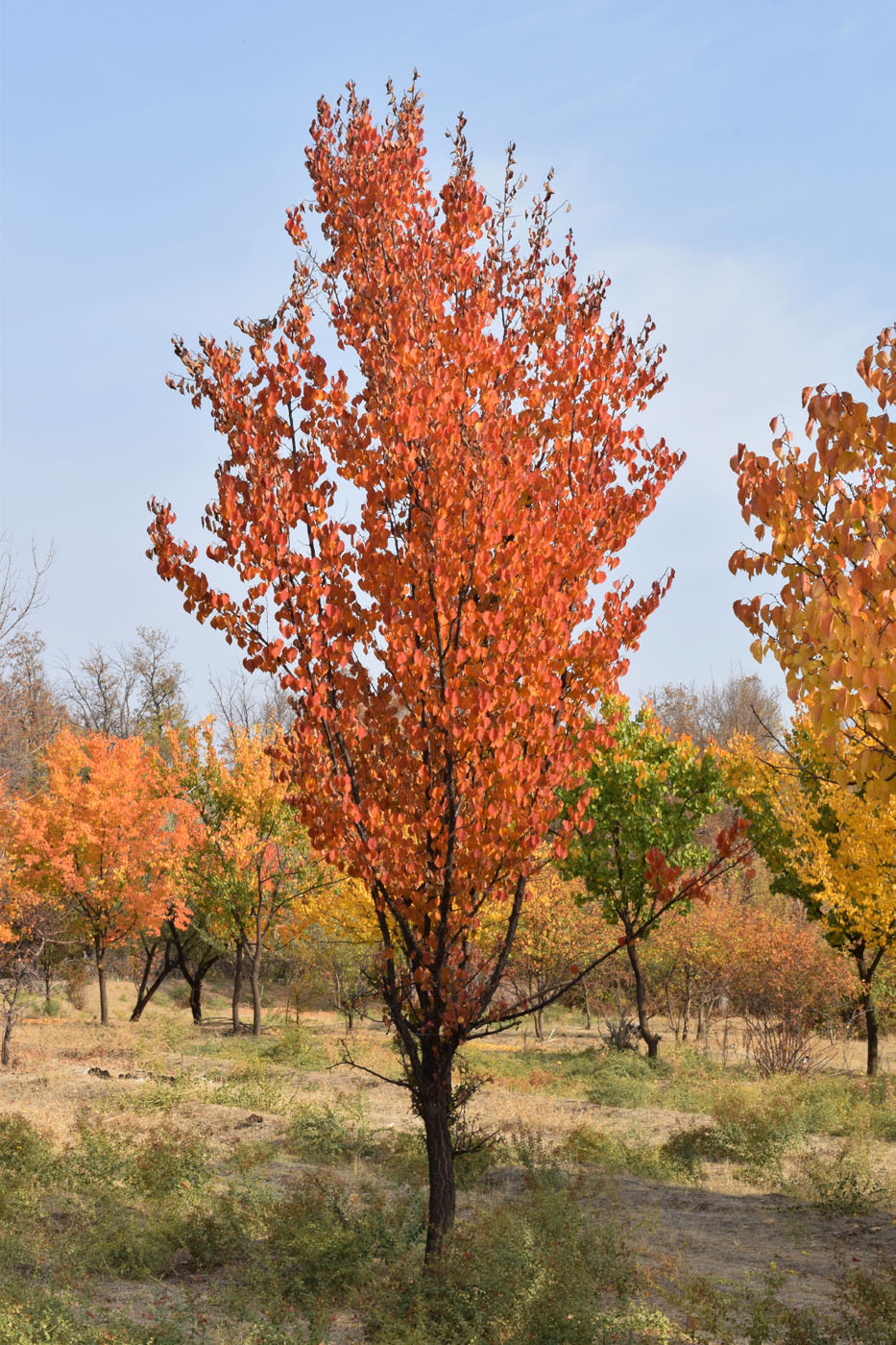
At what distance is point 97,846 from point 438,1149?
1787cm

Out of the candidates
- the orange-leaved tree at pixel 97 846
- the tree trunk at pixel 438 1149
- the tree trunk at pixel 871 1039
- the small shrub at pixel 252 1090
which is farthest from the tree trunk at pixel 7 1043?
the tree trunk at pixel 871 1039

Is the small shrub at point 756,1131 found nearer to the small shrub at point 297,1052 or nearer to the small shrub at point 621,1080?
the small shrub at point 621,1080

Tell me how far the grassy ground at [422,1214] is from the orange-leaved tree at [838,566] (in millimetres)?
3789

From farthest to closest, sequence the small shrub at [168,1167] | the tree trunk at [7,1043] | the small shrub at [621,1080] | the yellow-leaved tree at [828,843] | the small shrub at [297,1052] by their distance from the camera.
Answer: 1. the small shrub at [297,1052]
2. the tree trunk at [7,1043]
3. the small shrub at [621,1080]
4. the yellow-leaved tree at [828,843]
5. the small shrub at [168,1167]

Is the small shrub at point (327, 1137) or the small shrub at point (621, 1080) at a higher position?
the small shrub at point (327, 1137)

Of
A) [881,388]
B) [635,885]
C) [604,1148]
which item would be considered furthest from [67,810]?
[881,388]

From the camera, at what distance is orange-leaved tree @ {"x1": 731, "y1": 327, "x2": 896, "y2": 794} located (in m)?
3.43

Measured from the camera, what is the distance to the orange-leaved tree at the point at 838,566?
3428 millimetres

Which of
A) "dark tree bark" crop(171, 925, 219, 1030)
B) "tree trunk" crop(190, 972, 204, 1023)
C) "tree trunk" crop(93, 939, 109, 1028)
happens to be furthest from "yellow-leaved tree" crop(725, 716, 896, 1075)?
"tree trunk" crop(190, 972, 204, 1023)

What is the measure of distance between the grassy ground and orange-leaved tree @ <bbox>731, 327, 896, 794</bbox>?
379 cm

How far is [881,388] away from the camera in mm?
4215

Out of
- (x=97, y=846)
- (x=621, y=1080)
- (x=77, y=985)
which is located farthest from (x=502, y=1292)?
(x=77, y=985)

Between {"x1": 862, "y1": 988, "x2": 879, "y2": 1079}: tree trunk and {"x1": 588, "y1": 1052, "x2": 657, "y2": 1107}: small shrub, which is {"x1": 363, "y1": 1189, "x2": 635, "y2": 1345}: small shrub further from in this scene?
{"x1": 862, "y1": 988, "x2": 879, "y2": 1079}: tree trunk

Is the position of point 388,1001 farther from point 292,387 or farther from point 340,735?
point 292,387
